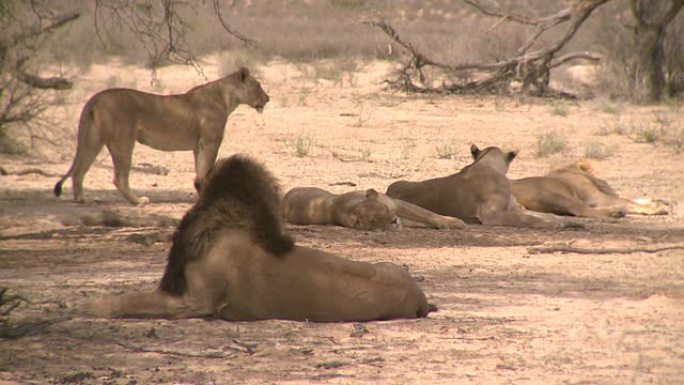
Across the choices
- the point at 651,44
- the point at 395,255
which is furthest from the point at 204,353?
the point at 651,44

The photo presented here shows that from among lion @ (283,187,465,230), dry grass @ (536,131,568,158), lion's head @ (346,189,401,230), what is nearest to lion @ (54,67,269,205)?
lion @ (283,187,465,230)

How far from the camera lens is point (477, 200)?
1103cm

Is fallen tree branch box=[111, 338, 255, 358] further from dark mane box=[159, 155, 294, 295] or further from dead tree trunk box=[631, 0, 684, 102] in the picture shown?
dead tree trunk box=[631, 0, 684, 102]

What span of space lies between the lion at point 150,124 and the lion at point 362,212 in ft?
3.81

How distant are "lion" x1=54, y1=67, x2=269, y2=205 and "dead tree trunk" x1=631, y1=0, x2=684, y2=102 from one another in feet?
31.7

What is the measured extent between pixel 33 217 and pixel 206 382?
6.10 meters

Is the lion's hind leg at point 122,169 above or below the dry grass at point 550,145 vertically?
below

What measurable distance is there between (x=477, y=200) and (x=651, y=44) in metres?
11.5

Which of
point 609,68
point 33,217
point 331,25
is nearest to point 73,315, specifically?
point 33,217

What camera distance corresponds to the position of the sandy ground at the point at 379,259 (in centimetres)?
538

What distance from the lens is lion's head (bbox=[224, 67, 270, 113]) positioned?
13.9 meters

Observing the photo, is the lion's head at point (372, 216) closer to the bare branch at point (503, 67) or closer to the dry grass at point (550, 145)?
the dry grass at point (550, 145)

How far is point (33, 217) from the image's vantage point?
10758mm

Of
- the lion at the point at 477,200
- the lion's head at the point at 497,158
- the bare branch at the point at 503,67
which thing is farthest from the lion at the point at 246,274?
the bare branch at the point at 503,67
